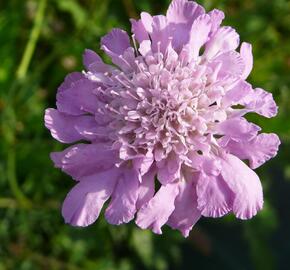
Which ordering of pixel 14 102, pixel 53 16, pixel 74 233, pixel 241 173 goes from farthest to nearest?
pixel 53 16 < pixel 74 233 < pixel 14 102 < pixel 241 173

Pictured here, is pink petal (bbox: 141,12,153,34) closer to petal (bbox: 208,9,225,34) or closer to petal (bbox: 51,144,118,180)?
petal (bbox: 208,9,225,34)

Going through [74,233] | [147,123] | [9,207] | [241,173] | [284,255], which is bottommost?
[284,255]

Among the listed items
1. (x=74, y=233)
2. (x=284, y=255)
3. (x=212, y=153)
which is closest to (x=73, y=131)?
(x=212, y=153)

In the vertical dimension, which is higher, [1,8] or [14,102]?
[1,8]

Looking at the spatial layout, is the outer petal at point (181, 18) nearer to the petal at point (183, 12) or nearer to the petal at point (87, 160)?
the petal at point (183, 12)

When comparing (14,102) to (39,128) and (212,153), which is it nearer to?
(39,128)
